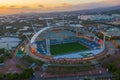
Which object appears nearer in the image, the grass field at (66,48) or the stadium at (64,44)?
the stadium at (64,44)

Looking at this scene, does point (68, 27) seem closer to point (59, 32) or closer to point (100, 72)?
point (59, 32)

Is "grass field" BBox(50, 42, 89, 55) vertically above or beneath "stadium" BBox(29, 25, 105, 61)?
beneath

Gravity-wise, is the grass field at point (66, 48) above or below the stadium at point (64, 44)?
below

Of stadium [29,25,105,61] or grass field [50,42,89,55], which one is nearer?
stadium [29,25,105,61]

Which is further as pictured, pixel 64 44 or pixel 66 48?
pixel 64 44

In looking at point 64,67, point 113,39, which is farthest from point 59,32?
point 64,67
